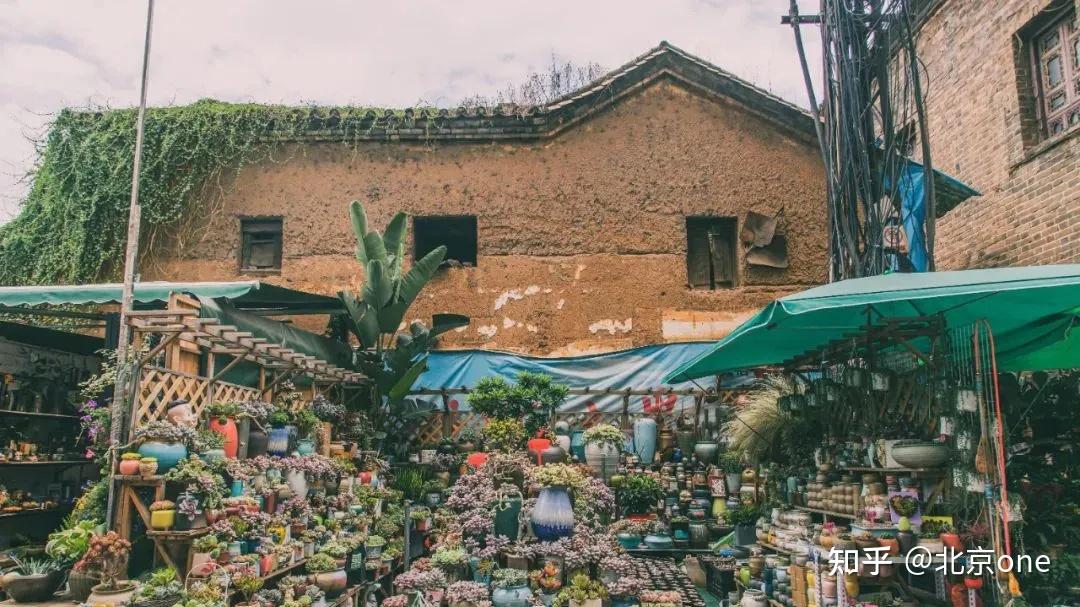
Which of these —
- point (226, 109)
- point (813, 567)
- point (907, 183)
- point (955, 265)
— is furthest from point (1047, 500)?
point (226, 109)

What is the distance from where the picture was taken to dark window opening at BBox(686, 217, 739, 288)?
38.5 ft

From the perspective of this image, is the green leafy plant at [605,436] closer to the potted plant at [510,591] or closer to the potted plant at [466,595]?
the potted plant at [510,591]

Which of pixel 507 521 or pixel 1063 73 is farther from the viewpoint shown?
pixel 1063 73

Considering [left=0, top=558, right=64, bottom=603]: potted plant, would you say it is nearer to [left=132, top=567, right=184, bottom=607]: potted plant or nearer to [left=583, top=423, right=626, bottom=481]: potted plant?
[left=132, top=567, right=184, bottom=607]: potted plant

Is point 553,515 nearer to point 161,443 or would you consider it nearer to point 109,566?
point 161,443

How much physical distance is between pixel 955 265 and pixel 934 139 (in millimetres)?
1948

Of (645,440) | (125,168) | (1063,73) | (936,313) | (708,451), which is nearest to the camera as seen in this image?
(936,313)

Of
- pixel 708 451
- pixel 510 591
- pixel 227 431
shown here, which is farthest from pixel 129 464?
pixel 708 451

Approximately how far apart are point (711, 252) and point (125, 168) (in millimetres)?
8616

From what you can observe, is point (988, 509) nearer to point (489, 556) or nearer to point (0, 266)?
point (489, 556)

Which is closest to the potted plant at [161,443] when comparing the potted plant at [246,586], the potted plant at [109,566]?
the potted plant at [109,566]

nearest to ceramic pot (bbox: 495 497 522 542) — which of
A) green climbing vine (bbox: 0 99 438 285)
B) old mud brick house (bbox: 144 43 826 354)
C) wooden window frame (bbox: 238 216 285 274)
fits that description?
old mud brick house (bbox: 144 43 826 354)

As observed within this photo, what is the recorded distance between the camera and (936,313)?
6.08 metres

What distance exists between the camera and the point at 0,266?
36.3 feet
